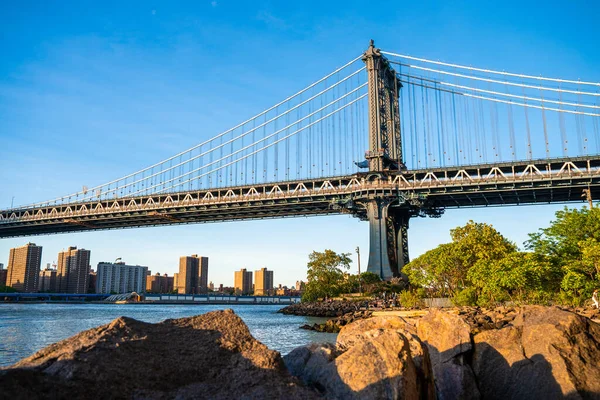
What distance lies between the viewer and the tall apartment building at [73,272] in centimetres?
18700

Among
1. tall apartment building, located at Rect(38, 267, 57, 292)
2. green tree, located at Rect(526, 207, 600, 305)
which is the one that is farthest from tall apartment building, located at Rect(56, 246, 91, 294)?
green tree, located at Rect(526, 207, 600, 305)

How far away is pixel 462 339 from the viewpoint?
31.4ft

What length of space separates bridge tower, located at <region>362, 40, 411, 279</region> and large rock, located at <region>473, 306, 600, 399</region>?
52.5 meters

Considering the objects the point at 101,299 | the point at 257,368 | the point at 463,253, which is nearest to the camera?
the point at 257,368

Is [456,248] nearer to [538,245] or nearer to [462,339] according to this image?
[538,245]

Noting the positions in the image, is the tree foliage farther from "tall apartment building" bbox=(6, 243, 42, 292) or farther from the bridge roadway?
"tall apartment building" bbox=(6, 243, 42, 292)

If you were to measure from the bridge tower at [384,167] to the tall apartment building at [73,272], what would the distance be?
14660cm

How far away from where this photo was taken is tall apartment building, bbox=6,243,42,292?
179750 millimetres

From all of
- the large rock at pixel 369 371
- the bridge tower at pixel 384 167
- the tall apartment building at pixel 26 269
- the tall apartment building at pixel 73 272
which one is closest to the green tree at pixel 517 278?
the bridge tower at pixel 384 167

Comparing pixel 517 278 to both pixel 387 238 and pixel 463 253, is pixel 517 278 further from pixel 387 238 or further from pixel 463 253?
pixel 387 238

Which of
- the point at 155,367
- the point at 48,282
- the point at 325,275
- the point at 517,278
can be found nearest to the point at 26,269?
the point at 48,282

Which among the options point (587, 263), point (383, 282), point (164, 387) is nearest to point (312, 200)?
point (383, 282)

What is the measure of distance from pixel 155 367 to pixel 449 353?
6.06m

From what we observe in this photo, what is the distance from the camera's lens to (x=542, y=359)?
881 centimetres
